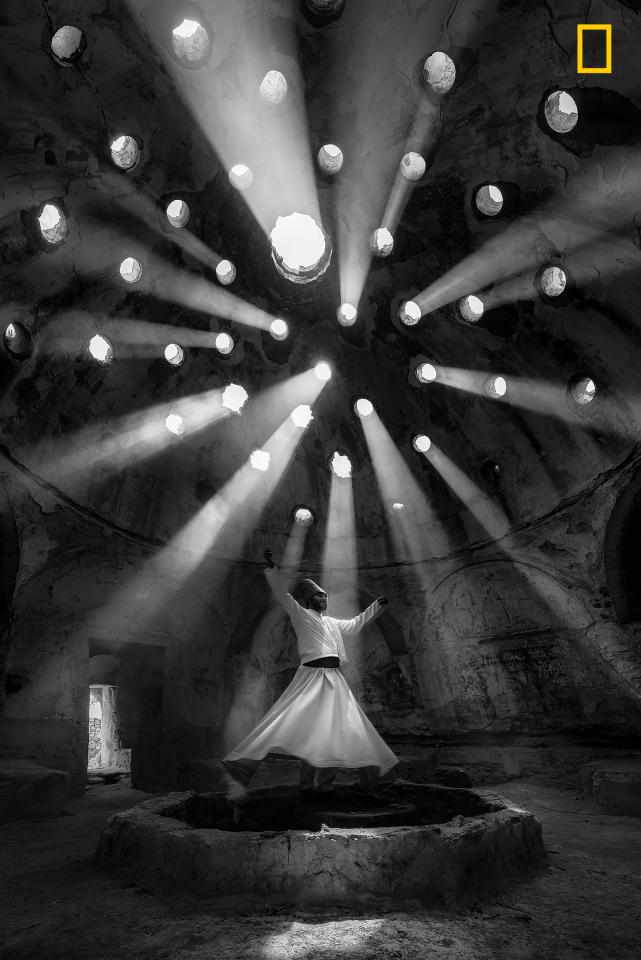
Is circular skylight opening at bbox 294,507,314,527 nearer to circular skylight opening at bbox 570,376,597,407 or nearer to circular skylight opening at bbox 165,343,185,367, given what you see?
circular skylight opening at bbox 165,343,185,367

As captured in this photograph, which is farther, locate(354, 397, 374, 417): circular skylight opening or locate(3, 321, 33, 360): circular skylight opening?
locate(354, 397, 374, 417): circular skylight opening

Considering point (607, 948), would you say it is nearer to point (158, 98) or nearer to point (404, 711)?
point (158, 98)

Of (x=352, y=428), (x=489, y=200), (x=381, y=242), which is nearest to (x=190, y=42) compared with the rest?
(x=381, y=242)

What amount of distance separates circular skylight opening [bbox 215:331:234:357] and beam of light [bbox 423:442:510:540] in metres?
3.58

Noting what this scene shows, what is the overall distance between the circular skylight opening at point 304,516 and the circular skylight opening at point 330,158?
5.83 meters

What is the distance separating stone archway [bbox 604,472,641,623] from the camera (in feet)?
26.9

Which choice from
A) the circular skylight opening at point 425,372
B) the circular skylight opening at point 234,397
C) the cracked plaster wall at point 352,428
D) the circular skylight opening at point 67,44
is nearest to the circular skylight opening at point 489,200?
the cracked plaster wall at point 352,428

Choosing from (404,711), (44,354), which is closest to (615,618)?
(404,711)

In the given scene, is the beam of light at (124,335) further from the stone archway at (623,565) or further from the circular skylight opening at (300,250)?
the stone archway at (623,565)

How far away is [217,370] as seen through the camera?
33.1ft

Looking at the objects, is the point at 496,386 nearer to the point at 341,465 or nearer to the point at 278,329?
the point at 341,465

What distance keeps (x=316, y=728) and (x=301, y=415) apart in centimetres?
665

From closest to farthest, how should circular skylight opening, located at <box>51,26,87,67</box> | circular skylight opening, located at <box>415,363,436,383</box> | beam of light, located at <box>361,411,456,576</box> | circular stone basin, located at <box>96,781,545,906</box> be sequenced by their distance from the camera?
circular stone basin, located at <box>96,781,545,906</box>
circular skylight opening, located at <box>51,26,87,67</box>
circular skylight opening, located at <box>415,363,436,383</box>
beam of light, located at <box>361,411,456,576</box>

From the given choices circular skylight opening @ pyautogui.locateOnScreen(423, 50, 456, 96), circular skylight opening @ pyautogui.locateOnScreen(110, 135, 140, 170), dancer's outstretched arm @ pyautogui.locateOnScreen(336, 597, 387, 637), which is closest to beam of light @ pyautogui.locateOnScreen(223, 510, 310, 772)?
dancer's outstretched arm @ pyautogui.locateOnScreen(336, 597, 387, 637)
